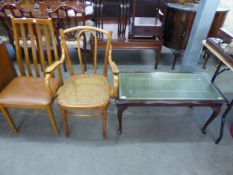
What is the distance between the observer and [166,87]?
5.72ft

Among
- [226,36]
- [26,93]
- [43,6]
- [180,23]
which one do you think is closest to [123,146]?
[26,93]

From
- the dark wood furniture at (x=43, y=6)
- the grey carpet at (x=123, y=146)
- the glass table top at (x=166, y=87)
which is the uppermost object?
the dark wood furniture at (x=43, y=6)

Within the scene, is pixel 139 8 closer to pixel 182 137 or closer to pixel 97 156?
pixel 182 137

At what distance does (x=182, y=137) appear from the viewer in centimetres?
176

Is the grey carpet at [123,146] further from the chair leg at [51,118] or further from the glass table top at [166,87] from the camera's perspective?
the glass table top at [166,87]

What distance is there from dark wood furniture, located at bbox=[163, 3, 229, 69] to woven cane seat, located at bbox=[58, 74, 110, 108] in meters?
1.38

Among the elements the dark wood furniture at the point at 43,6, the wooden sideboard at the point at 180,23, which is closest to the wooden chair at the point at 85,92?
the dark wood furniture at the point at 43,6

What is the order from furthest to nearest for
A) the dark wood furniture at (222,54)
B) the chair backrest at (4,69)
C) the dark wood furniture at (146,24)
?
the dark wood furniture at (146,24) → the chair backrest at (4,69) → the dark wood furniture at (222,54)

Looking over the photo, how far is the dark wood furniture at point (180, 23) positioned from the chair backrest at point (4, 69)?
2.01 metres

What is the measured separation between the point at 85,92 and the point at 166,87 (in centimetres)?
76

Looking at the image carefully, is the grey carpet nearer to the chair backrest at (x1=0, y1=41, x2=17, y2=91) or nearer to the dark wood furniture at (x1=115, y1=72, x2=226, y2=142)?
the dark wood furniture at (x1=115, y1=72, x2=226, y2=142)

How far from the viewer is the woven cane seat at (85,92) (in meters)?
1.45

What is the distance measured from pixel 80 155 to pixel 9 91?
80 centimetres

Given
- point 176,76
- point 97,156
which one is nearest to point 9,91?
point 97,156
